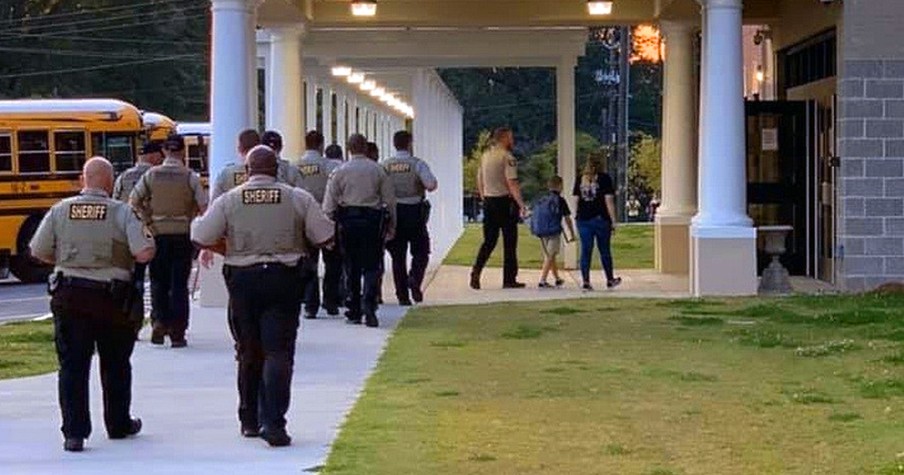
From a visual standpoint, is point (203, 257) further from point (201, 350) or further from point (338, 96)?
point (338, 96)

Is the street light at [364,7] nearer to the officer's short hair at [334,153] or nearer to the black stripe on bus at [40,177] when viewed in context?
the officer's short hair at [334,153]

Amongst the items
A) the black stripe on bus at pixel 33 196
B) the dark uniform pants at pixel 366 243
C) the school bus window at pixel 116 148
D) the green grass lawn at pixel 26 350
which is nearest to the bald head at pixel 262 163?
the green grass lawn at pixel 26 350

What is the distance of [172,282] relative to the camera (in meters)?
15.9

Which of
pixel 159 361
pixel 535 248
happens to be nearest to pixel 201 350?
pixel 159 361

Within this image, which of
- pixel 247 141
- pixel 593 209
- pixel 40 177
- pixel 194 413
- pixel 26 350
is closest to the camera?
pixel 194 413

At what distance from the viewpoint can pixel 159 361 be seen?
15148 mm

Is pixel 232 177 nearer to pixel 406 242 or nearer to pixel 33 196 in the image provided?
pixel 406 242

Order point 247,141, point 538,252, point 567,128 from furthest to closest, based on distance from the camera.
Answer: point 538,252 < point 567,128 < point 247,141

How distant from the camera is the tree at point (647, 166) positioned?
192 feet

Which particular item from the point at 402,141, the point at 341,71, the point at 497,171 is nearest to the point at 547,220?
the point at 497,171

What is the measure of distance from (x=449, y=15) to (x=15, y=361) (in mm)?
11466

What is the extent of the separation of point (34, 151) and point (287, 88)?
7.48m

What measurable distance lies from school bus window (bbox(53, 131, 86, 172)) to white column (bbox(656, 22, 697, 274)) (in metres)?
11.2

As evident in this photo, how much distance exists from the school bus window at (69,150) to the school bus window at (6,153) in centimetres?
84
